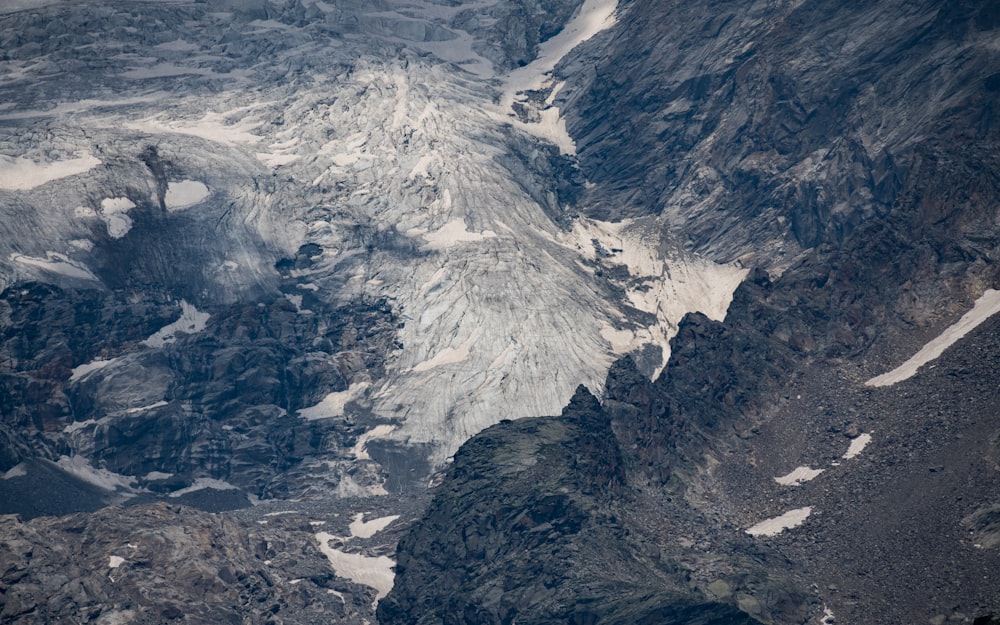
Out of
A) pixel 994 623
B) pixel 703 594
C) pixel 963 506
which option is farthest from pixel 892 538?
pixel 994 623

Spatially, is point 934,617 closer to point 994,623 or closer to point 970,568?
point 970,568

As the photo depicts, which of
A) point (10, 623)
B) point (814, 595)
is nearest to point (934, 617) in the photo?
point (814, 595)

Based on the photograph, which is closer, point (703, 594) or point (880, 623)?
point (880, 623)

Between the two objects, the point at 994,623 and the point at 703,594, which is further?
the point at 703,594

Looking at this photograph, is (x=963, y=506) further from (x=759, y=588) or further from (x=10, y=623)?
(x=10, y=623)

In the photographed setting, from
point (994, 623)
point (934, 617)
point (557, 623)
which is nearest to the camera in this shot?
point (994, 623)

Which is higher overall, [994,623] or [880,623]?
[994,623]

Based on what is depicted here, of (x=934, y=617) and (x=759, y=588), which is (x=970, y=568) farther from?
(x=759, y=588)

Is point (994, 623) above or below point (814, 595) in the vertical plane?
above

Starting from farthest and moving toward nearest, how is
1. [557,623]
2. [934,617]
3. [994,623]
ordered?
[557,623]
[934,617]
[994,623]
